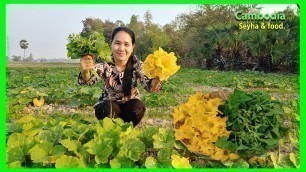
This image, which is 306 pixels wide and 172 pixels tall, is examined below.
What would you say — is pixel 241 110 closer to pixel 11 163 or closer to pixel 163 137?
pixel 163 137

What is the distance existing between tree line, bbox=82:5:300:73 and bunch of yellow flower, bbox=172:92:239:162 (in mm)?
581

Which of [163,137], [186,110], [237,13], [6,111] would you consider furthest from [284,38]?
[6,111]

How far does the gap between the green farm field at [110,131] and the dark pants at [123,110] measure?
12cm

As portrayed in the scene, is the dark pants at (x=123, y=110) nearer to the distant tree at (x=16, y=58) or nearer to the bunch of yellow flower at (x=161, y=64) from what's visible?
the bunch of yellow flower at (x=161, y=64)

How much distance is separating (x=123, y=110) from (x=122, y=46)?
0.53m

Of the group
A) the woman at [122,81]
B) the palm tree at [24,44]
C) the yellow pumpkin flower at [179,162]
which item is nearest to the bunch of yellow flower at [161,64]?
the woman at [122,81]

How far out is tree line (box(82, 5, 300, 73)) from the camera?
366 cm

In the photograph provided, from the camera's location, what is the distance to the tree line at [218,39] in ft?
12.0

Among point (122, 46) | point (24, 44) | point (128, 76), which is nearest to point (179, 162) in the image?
point (128, 76)

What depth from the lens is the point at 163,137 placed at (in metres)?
3.56

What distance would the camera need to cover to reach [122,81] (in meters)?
3.93

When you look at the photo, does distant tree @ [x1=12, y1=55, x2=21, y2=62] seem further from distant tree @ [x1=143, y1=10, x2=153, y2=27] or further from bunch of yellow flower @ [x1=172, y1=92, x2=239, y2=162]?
bunch of yellow flower @ [x1=172, y1=92, x2=239, y2=162]

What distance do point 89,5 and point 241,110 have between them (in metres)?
1.32

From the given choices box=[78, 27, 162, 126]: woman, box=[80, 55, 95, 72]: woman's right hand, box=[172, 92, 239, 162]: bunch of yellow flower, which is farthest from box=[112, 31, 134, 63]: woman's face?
box=[172, 92, 239, 162]: bunch of yellow flower
